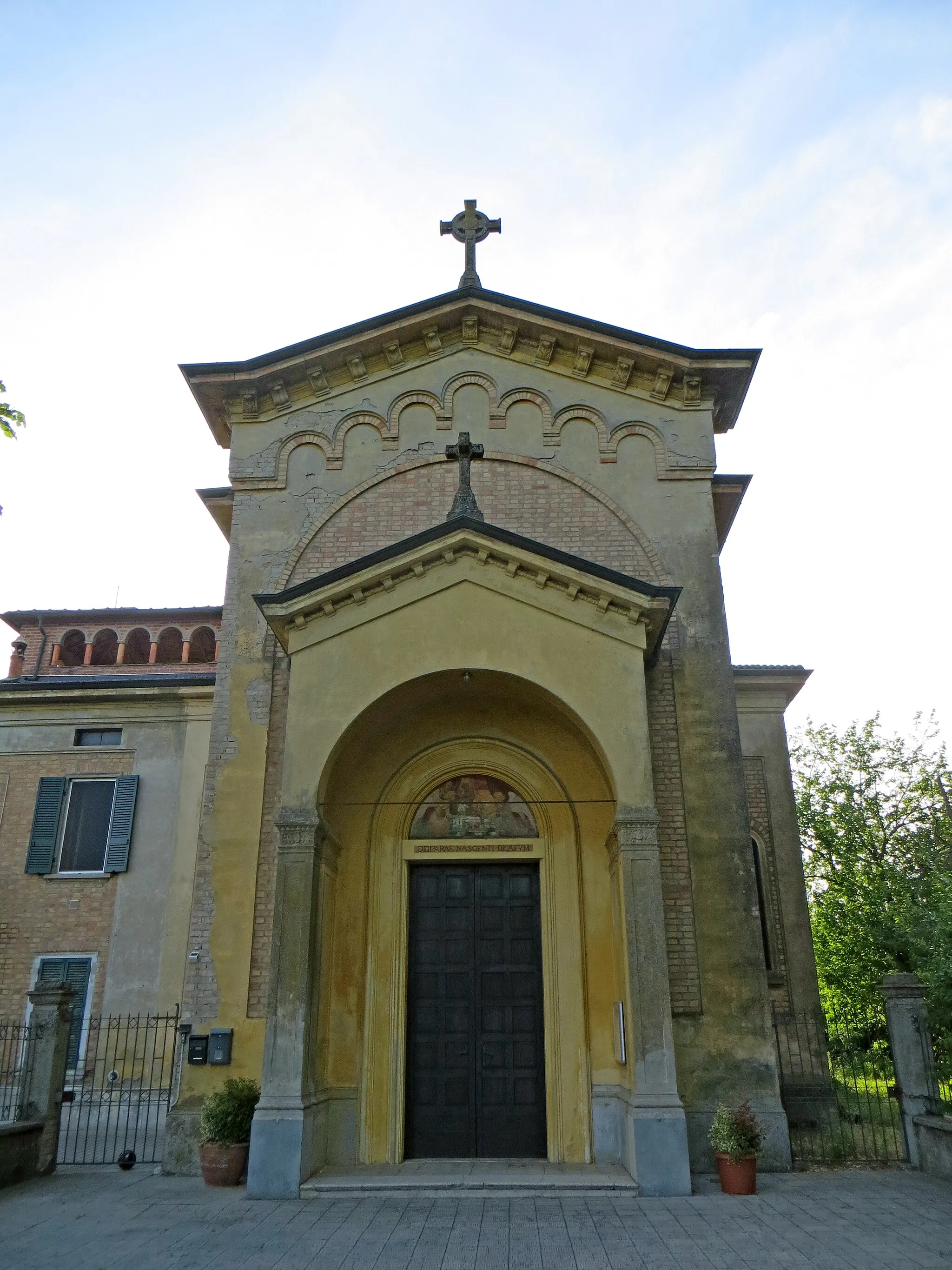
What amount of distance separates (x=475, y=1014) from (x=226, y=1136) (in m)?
3.03

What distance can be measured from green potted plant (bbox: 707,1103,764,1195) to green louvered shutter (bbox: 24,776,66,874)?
504 inches

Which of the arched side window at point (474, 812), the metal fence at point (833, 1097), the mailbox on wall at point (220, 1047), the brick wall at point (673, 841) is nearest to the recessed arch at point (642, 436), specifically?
the brick wall at point (673, 841)

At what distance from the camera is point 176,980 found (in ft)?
53.4

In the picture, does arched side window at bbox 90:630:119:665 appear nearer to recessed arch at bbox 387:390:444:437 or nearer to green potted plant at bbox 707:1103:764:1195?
recessed arch at bbox 387:390:444:437

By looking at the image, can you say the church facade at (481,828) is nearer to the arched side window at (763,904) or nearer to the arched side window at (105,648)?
the arched side window at (763,904)

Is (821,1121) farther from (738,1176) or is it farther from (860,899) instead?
(860,899)

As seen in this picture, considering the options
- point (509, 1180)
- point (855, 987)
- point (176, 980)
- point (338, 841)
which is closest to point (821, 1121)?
point (509, 1180)

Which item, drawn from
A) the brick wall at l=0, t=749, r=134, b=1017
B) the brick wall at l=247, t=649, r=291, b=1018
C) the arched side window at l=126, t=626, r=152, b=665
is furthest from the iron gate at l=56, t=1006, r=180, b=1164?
the arched side window at l=126, t=626, r=152, b=665

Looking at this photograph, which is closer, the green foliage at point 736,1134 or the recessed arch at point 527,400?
the green foliage at point 736,1134

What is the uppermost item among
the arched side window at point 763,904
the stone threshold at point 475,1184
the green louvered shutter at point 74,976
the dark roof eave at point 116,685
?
the dark roof eave at point 116,685

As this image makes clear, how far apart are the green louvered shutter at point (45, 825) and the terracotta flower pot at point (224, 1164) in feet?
29.2

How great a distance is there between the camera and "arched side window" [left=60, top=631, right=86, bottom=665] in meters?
26.6

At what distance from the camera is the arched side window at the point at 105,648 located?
26391mm

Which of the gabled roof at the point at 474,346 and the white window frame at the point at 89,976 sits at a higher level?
the gabled roof at the point at 474,346
